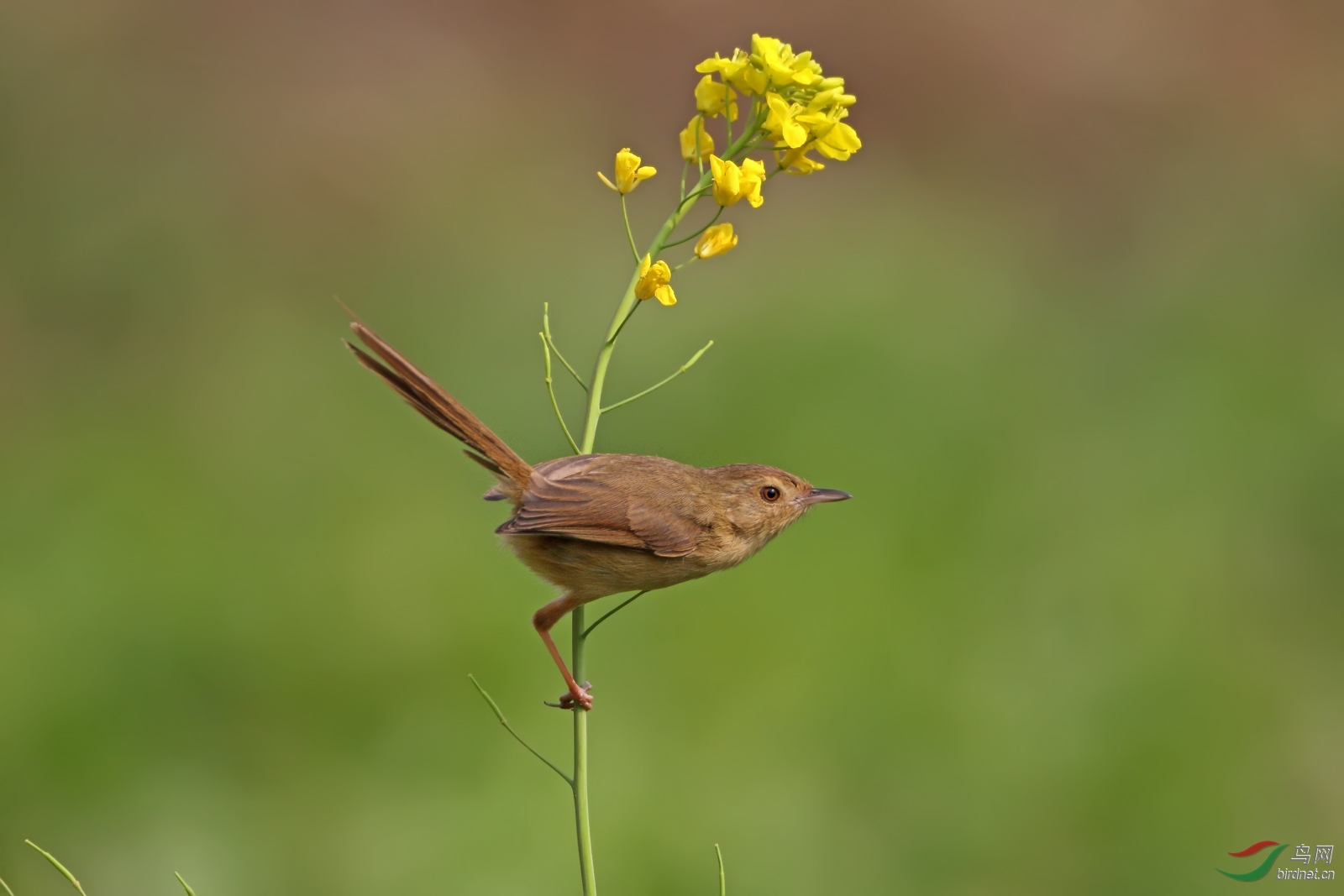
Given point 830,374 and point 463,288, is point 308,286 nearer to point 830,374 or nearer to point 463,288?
point 463,288

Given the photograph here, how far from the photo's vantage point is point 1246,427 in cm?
806

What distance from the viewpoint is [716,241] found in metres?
3.03

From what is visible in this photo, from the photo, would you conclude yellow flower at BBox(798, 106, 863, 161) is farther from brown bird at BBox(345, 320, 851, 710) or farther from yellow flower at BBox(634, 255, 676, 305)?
brown bird at BBox(345, 320, 851, 710)

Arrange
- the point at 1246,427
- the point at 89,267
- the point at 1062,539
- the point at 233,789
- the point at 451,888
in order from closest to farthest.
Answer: the point at 451,888 → the point at 233,789 → the point at 1062,539 → the point at 1246,427 → the point at 89,267

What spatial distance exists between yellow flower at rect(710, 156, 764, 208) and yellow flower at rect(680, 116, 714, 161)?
22 centimetres

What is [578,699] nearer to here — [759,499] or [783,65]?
[759,499]

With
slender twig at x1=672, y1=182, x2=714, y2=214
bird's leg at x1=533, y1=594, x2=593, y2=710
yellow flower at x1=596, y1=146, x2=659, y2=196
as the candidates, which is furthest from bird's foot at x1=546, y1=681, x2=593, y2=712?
yellow flower at x1=596, y1=146, x2=659, y2=196

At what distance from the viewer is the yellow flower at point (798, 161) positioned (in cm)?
301

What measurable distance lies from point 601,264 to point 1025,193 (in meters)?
3.85

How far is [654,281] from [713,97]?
1.58ft

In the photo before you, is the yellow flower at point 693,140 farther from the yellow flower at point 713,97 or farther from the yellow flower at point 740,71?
the yellow flower at point 740,71

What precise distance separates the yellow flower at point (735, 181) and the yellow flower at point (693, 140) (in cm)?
22

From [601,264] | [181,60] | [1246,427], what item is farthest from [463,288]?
[1246,427]
